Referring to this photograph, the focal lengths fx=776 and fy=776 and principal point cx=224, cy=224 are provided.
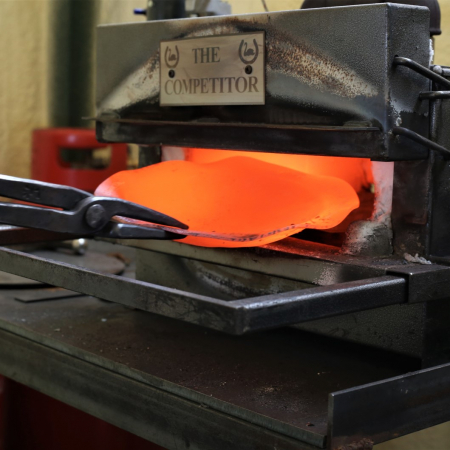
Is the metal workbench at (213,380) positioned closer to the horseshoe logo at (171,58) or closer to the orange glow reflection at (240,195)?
the orange glow reflection at (240,195)

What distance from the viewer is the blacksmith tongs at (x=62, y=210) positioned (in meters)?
1.15

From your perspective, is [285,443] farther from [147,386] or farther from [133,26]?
[133,26]

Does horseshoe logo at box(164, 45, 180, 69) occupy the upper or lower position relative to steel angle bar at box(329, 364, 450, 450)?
upper

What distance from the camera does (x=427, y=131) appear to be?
1333 millimetres

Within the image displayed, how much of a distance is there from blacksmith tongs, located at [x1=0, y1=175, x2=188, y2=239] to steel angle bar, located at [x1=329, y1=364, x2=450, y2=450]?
442mm

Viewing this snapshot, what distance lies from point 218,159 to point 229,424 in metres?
0.65

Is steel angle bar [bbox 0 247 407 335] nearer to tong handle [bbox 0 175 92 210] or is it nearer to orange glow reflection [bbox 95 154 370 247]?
tong handle [bbox 0 175 92 210]

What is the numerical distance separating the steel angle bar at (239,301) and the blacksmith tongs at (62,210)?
0.27 ft

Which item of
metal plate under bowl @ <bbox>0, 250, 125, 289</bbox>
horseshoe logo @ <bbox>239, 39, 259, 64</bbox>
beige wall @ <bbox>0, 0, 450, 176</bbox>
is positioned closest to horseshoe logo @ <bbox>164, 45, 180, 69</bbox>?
horseshoe logo @ <bbox>239, 39, 259, 64</bbox>

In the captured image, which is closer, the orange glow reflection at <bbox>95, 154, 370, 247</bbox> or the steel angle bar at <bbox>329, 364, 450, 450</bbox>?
the steel angle bar at <bbox>329, 364, 450, 450</bbox>

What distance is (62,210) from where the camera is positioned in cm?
120

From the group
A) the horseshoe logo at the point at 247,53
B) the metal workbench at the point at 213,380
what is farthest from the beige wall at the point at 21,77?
the horseshoe logo at the point at 247,53

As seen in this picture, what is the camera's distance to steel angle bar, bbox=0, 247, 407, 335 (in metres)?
1.02

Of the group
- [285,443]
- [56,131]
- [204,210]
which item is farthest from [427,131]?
[56,131]
